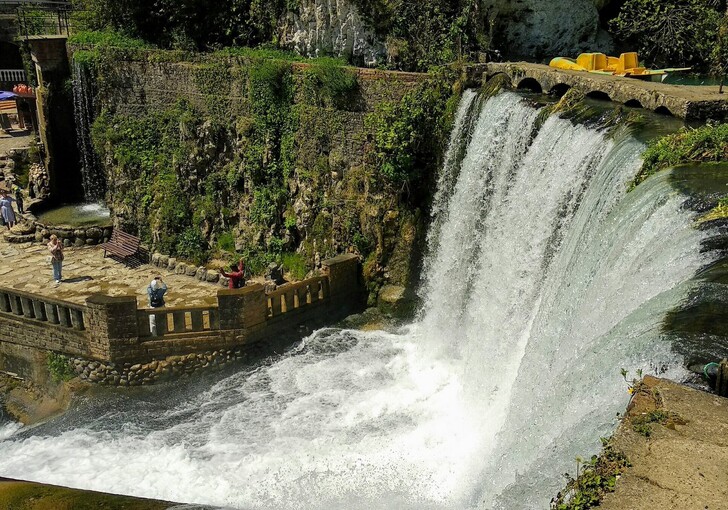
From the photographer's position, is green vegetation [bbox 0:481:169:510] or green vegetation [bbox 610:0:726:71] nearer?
green vegetation [bbox 0:481:169:510]

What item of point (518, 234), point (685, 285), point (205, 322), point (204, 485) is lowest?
point (204, 485)

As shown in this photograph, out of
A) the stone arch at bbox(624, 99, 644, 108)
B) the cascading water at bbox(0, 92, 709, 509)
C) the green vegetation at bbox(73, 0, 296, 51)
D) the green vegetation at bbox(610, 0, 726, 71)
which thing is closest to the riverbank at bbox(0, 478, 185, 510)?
the cascading water at bbox(0, 92, 709, 509)

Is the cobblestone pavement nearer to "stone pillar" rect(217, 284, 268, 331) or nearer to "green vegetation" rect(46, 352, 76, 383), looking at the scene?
"green vegetation" rect(46, 352, 76, 383)

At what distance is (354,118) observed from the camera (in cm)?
1645

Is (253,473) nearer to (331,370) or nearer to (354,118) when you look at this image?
(331,370)

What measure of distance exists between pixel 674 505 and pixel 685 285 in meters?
3.02

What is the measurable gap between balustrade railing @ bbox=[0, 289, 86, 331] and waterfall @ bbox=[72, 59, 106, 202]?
7917 mm

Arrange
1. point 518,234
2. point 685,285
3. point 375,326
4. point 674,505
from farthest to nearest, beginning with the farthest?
point 375,326
point 518,234
point 685,285
point 674,505

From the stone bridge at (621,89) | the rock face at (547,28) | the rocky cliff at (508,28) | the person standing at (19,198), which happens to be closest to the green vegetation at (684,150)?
the stone bridge at (621,89)

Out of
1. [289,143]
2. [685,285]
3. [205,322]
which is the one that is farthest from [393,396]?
[289,143]

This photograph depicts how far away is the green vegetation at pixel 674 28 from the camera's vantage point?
16022 millimetres

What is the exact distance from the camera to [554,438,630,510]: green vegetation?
486 centimetres

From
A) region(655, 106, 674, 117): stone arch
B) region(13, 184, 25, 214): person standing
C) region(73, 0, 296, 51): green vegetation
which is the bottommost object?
region(13, 184, 25, 214): person standing

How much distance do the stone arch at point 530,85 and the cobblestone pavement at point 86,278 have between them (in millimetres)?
8126
